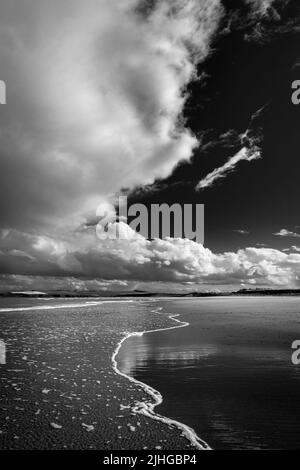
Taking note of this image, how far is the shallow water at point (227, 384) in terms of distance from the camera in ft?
21.7

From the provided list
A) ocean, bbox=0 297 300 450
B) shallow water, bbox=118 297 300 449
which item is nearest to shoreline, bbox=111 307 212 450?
ocean, bbox=0 297 300 450

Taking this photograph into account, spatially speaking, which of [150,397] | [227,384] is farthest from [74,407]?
[227,384]

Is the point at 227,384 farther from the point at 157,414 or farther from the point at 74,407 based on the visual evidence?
the point at 74,407

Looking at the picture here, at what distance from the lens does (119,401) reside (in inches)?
336

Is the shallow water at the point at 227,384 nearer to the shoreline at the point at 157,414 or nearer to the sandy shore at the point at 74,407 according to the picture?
the shoreline at the point at 157,414

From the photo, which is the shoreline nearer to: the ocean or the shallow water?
the ocean

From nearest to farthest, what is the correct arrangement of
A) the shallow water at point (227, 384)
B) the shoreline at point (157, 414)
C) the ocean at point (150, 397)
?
the shoreline at point (157, 414) < the ocean at point (150, 397) < the shallow water at point (227, 384)

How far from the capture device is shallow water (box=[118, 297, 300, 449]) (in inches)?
261

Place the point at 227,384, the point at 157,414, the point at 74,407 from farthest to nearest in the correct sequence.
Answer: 1. the point at 227,384
2. the point at 74,407
3. the point at 157,414

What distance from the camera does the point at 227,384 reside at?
32.3 ft

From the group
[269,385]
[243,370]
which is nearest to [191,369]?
[243,370]

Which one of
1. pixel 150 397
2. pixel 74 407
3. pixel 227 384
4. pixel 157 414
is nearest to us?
pixel 157 414

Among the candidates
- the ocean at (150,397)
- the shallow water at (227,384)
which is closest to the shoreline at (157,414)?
the ocean at (150,397)

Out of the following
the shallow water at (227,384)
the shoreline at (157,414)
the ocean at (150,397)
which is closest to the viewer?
the shoreline at (157,414)
